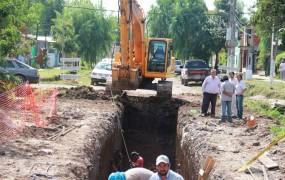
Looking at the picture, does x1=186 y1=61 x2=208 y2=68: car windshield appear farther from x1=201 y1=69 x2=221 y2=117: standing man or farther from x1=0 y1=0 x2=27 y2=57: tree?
x1=0 y1=0 x2=27 y2=57: tree

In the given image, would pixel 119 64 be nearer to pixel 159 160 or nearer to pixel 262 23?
pixel 262 23

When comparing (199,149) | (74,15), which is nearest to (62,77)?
(199,149)

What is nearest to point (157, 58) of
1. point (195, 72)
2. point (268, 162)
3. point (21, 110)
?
point (21, 110)

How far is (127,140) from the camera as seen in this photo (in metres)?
22.5

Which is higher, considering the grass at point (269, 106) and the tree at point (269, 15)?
the tree at point (269, 15)

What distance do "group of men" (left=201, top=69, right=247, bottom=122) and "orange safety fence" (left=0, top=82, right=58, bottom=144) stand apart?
15.9 ft

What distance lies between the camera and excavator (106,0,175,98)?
67.7 ft

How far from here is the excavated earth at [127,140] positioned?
9.91 metres

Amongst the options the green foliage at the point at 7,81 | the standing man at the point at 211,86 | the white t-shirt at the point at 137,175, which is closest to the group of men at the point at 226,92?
the standing man at the point at 211,86

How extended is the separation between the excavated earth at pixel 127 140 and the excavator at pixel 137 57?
0.90 metres

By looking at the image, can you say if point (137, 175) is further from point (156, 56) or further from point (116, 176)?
point (156, 56)

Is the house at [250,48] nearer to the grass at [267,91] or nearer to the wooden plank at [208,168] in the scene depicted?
the grass at [267,91]

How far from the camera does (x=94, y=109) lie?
747 inches

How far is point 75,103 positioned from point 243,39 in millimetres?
49718
